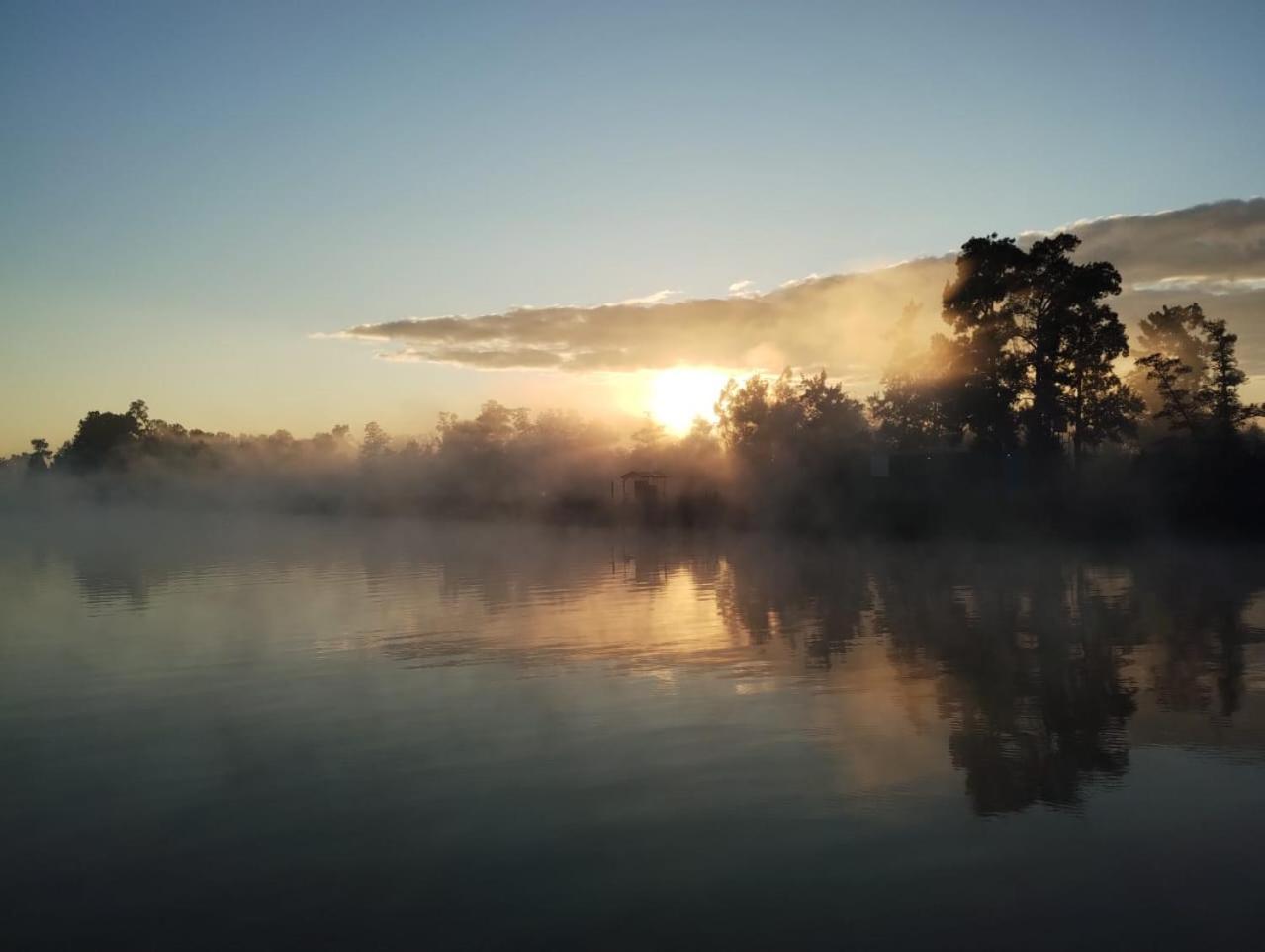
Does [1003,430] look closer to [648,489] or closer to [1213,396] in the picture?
[1213,396]

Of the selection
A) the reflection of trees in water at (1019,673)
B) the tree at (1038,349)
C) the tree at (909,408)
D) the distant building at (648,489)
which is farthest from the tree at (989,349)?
the distant building at (648,489)

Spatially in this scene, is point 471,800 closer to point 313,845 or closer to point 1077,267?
point 313,845

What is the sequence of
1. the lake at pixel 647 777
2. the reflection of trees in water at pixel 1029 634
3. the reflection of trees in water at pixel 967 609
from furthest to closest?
1. the reflection of trees in water at pixel 967 609
2. the reflection of trees in water at pixel 1029 634
3. the lake at pixel 647 777

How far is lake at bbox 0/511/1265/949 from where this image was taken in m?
7.79

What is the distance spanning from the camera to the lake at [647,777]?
25.5 feet

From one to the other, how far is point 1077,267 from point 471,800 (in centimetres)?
4586

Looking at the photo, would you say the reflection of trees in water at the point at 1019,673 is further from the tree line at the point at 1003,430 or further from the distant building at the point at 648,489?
the distant building at the point at 648,489

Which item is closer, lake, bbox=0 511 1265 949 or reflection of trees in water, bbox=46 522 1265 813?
lake, bbox=0 511 1265 949

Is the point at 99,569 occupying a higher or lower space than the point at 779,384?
lower

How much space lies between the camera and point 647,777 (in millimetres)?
11305

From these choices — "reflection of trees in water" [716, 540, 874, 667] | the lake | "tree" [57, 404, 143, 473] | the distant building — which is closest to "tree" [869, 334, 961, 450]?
the distant building

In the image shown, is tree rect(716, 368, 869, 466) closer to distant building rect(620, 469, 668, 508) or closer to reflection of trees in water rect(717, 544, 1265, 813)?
distant building rect(620, 469, 668, 508)

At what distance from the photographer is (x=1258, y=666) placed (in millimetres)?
16266

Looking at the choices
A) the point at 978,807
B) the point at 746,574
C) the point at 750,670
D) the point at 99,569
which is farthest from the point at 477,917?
the point at 99,569
